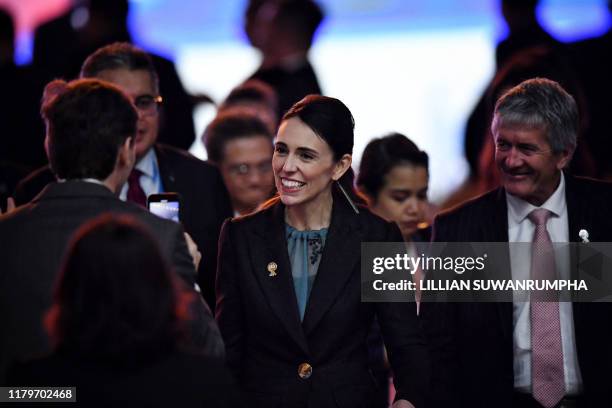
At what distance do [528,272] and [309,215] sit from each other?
0.86 m

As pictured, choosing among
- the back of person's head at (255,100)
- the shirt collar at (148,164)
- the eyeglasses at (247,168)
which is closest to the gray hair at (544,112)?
the shirt collar at (148,164)

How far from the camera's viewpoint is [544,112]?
398cm

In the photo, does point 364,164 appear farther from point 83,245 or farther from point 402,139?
point 83,245

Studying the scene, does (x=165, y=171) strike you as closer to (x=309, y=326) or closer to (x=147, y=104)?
(x=147, y=104)

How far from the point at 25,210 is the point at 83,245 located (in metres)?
0.65

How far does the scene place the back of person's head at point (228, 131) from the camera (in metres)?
5.43

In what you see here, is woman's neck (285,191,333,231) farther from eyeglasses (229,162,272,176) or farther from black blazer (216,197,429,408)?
eyeglasses (229,162,272,176)

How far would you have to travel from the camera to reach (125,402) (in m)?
2.60

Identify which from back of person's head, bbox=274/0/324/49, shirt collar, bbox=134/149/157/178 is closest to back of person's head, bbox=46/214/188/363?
shirt collar, bbox=134/149/157/178

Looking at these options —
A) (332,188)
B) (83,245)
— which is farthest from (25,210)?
(332,188)

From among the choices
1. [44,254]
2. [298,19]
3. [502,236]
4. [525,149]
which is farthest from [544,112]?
[298,19]

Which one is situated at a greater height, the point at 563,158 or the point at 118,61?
the point at 118,61

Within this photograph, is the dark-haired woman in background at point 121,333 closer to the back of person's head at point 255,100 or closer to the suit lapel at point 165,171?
the suit lapel at point 165,171

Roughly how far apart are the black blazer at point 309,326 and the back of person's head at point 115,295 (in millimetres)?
1077
